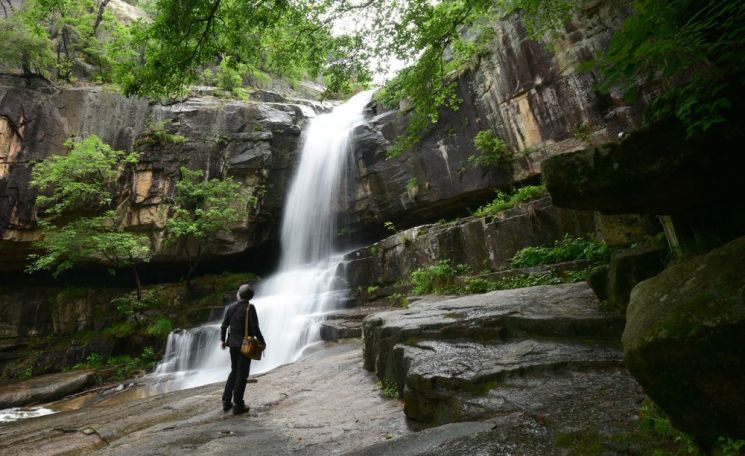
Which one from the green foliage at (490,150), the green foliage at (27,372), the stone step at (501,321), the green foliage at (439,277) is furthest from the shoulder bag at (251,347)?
the green foliage at (27,372)

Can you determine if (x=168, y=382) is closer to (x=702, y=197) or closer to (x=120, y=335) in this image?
(x=120, y=335)

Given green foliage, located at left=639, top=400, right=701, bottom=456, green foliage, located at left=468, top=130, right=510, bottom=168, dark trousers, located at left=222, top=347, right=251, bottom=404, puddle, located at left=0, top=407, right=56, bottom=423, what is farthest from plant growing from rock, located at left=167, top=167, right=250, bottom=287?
green foliage, located at left=639, top=400, right=701, bottom=456

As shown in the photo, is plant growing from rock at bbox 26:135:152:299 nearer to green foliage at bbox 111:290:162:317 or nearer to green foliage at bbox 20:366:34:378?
green foliage at bbox 111:290:162:317

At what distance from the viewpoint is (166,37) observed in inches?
181

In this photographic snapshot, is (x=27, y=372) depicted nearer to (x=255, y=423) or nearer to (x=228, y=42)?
(x=255, y=423)

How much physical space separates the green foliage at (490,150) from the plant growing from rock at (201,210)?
10.5 m

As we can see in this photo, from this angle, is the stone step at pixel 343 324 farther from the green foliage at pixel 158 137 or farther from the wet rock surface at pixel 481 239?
the green foliage at pixel 158 137

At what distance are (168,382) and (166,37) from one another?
10347mm

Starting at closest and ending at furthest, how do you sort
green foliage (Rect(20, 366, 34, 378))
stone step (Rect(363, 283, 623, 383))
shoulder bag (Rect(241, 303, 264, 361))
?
1. stone step (Rect(363, 283, 623, 383))
2. shoulder bag (Rect(241, 303, 264, 361))
3. green foliage (Rect(20, 366, 34, 378))

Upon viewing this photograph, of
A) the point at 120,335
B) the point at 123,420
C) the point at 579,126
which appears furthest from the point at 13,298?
the point at 579,126

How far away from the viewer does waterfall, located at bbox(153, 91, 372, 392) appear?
1171 cm

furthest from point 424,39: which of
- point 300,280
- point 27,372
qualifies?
point 27,372

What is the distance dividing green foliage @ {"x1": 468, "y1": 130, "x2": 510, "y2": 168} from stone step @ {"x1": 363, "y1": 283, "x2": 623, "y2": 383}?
335 inches

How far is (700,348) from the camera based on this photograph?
175 centimetres
